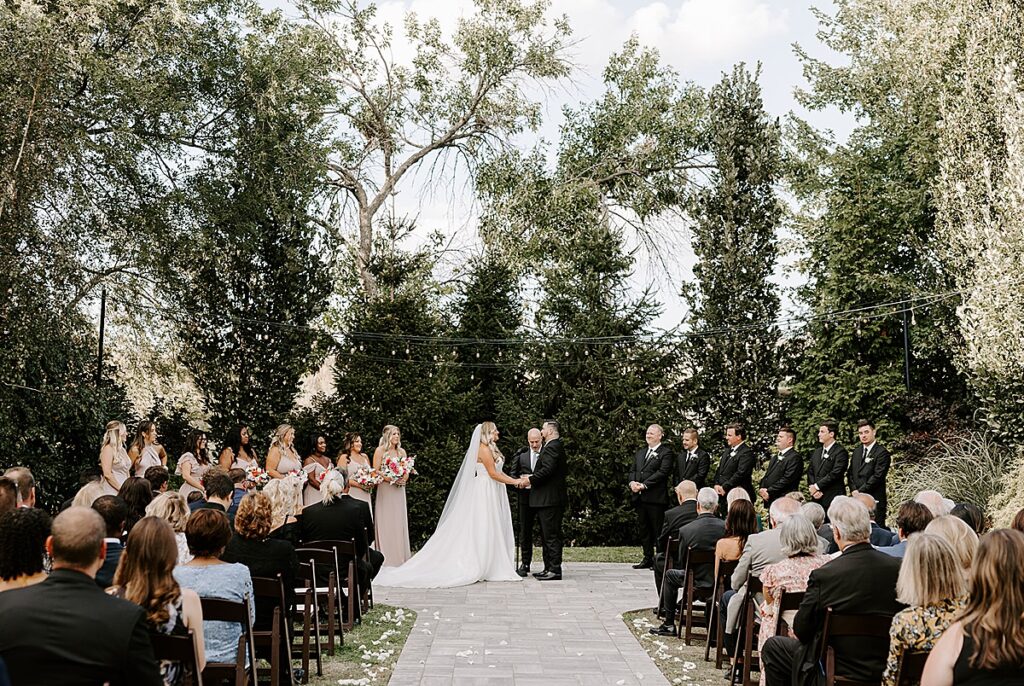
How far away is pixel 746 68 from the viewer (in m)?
20.8

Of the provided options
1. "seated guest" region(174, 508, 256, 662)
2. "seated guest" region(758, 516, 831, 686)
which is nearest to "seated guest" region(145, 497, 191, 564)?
"seated guest" region(174, 508, 256, 662)

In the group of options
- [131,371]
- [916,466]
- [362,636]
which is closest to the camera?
[362,636]

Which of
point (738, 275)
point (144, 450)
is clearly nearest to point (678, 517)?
point (144, 450)

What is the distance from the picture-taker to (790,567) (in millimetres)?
6156

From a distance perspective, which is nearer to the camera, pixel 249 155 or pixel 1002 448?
pixel 1002 448

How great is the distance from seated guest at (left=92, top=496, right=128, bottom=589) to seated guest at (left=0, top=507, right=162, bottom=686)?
85.3 inches

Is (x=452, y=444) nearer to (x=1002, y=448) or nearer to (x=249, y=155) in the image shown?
(x=249, y=155)

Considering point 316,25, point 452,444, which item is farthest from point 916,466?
point 316,25

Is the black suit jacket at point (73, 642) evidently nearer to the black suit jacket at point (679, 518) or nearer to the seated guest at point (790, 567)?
the seated guest at point (790, 567)

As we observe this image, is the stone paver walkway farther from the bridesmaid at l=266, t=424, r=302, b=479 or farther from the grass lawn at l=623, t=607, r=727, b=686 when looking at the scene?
the bridesmaid at l=266, t=424, r=302, b=479

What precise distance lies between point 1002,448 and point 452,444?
9138 mm

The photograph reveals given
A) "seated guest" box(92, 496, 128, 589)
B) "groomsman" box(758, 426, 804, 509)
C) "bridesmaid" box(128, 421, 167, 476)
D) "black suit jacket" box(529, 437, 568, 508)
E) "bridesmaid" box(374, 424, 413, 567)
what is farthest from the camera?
"bridesmaid" box(374, 424, 413, 567)

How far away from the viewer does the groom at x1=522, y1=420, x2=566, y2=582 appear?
42.8 ft

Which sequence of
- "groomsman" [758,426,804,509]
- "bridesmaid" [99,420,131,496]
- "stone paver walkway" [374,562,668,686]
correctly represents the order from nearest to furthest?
"stone paver walkway" [374,562,668,686] → "bridesmaid" [99,420,131,496] → "groomsman" [758,426,804,509]
